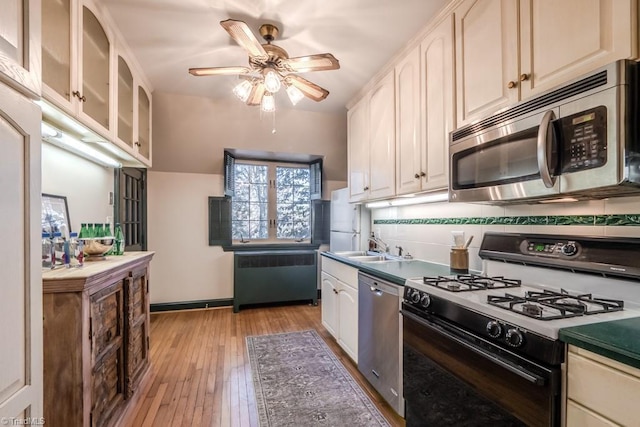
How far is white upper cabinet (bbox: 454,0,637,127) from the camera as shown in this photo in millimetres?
1096

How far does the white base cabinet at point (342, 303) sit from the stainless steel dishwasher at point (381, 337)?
110 millimetres

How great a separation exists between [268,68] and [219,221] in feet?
8.56

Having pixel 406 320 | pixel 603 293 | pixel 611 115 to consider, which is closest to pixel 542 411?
pixel 603 293

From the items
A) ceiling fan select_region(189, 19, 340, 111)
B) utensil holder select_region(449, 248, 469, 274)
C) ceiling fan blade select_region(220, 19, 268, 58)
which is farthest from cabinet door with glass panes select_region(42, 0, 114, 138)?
utensil holder select_region(449, 248, 469, 274)

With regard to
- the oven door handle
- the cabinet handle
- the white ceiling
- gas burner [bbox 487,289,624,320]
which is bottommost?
the oven door handle

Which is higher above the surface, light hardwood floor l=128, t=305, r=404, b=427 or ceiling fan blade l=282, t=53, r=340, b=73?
ceiling fan blade l=282, t=53, r=340, b=73

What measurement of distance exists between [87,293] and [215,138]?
8.57ft

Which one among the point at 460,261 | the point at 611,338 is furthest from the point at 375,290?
the point at 611,338

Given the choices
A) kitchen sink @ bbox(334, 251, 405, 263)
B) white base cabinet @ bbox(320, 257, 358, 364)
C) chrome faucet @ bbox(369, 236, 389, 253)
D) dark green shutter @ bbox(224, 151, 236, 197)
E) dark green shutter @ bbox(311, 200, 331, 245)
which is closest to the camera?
white base cabinet @ bbox(320, 257, 358, 364)

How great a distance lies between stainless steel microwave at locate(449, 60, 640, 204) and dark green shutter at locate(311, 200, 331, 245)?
303 centimetres

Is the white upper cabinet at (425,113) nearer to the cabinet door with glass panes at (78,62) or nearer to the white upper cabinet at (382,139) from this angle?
the white upper cabinet at (382,139)

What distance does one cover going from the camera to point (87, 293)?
4.53 feet

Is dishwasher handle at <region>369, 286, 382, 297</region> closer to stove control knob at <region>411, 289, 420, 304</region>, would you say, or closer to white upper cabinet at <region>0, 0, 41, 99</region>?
stove control knob at <region>411, 289, 420, 304</region>

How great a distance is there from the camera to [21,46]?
0.81 metres
